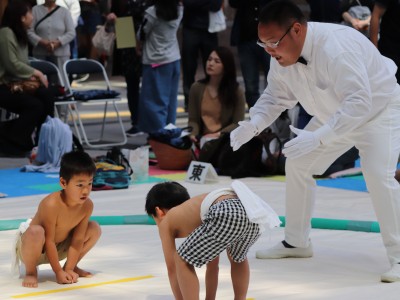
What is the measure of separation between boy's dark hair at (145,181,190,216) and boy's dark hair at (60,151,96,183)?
0.47 meters

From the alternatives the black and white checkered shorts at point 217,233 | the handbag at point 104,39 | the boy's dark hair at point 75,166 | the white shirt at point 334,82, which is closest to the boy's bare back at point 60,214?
the boy's dark hair at point 75,166

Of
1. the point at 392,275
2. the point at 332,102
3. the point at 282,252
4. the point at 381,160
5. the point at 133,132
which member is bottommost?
the point at 133,132

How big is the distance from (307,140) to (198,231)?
0.78 meters

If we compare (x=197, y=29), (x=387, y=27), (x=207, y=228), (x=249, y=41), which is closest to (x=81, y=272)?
(x=207, y=228)

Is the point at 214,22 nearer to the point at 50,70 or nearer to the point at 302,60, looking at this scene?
the point at 50,70

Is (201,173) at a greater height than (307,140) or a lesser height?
lesser

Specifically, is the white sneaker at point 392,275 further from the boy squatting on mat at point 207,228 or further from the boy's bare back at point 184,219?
the boy's bare back at point 184,219

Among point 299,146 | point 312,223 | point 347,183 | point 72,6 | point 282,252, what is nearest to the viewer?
point 299,146

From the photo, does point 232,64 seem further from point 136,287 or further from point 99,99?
point 136,287

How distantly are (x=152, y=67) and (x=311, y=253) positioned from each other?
4656 millimetres

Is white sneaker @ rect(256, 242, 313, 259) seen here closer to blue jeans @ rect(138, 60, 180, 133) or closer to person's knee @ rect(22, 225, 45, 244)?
person's knee @ rect(22, 225, 45, 244)

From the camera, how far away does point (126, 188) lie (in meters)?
7.12

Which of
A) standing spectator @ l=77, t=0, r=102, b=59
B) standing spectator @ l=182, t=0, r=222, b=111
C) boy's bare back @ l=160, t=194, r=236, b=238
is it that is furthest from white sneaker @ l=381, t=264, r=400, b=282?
standing spectator @ l=77, t=0, r=102, b=59

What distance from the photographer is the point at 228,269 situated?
473 cm
